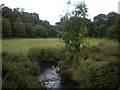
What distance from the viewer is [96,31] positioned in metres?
25.1

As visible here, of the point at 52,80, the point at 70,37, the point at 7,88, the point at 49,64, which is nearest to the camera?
the point at 7,88

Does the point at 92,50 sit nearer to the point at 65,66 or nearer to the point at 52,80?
the point at 65,66

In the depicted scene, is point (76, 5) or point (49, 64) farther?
point (49, 64)

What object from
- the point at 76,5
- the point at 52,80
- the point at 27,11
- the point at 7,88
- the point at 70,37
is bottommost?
the point at 52,80

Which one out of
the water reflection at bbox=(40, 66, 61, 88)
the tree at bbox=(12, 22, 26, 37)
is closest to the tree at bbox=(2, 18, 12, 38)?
the tree at bbox=(12, 22, 26, 37)

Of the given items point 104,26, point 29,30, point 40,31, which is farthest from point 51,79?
point 40,31

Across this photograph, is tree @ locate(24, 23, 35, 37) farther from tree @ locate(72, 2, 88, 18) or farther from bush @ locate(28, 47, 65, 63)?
tree @ locate(72, 2, 88, 18)

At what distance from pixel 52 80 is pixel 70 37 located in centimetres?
311

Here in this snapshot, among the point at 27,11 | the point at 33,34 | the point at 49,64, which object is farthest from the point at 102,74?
the point at 27,11

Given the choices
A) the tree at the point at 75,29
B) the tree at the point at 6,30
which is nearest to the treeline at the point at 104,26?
the tree at the point at 75,29

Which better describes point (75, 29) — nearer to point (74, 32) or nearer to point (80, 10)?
point (74, 32)

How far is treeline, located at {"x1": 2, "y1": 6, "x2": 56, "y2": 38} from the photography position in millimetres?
21630

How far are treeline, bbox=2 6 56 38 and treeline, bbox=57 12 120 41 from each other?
645cm

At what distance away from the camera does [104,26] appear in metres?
23.4
